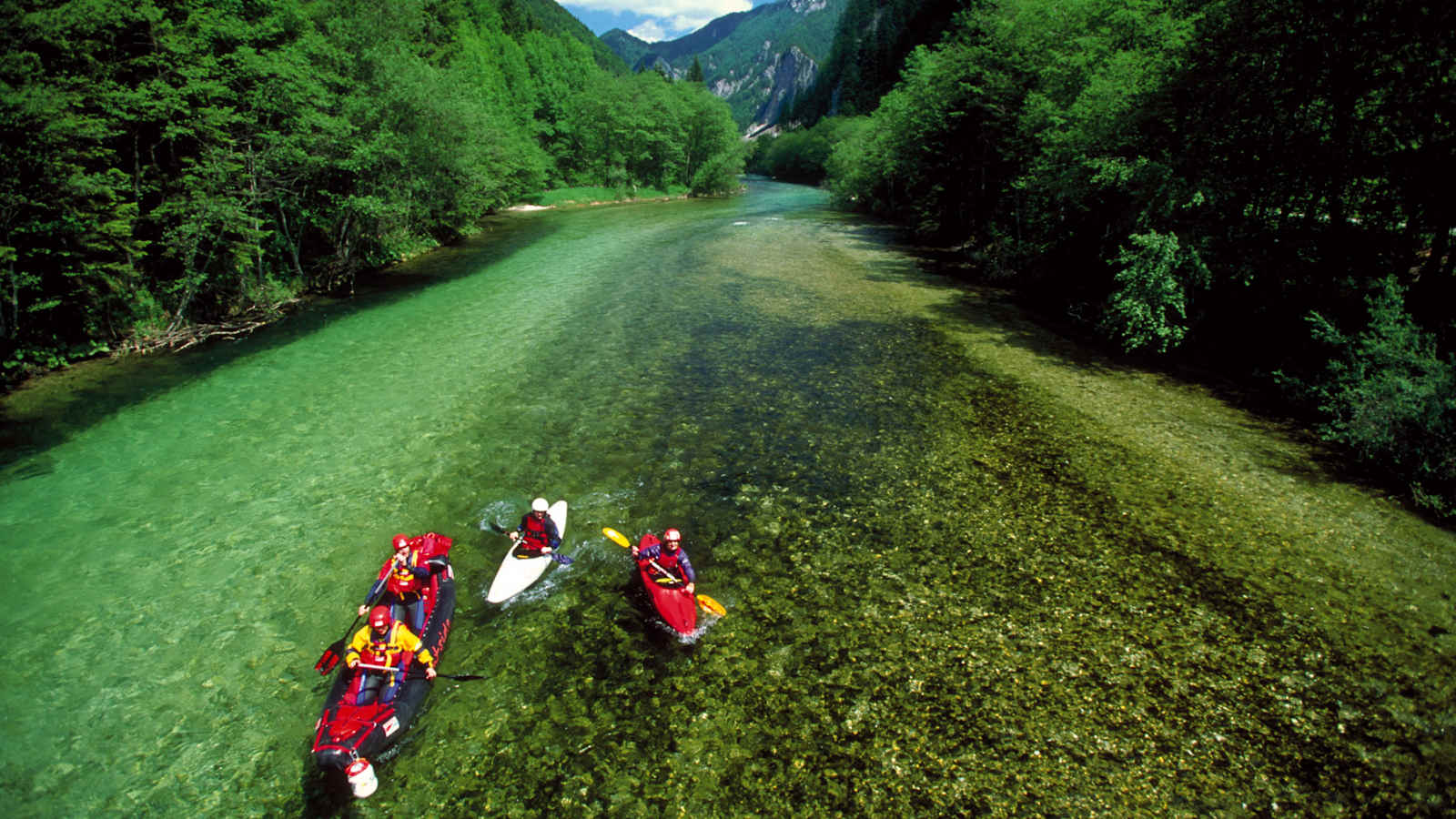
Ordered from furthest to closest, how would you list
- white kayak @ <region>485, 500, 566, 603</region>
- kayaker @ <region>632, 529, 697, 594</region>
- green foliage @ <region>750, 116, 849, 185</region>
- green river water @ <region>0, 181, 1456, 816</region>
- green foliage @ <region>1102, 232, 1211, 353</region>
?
green foliage @ <region>750, 116, 849, 185</region> < green foliage @ <region>1102, 232, 1211, 353</region> < white kayak @ <region>485, 500, 566, 603</region> < kayaker @ <region>632, 529, 697, 594</region> < green river water @ <region>0, 181, 1456, 816</region>

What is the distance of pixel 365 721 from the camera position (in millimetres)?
7492

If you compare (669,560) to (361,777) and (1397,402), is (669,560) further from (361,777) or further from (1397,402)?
(1397,402)

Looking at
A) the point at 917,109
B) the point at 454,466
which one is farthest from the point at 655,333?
the point at 917,109

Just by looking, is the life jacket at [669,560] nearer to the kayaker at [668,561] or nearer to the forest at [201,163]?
the kayaker at [668,561]

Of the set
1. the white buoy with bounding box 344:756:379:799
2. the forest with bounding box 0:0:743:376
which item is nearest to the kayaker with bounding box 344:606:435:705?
the white buoy with bounding box 344:756:379:799

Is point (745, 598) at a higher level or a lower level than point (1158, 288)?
lower

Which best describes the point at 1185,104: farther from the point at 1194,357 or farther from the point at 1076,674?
the point at 1076,674

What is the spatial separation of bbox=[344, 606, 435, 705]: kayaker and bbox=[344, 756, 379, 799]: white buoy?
93 cm

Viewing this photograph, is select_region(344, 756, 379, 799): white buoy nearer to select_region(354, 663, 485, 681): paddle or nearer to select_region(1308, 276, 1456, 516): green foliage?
select_region(354, 663, 485, 681): paddle

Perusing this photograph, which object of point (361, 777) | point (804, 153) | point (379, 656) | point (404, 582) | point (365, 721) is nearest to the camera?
point (361, 777)

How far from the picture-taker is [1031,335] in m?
24.6

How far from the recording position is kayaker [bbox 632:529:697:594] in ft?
32.4

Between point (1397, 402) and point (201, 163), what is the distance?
37933 mm

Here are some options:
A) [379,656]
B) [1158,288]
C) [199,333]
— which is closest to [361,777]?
[379,656]
